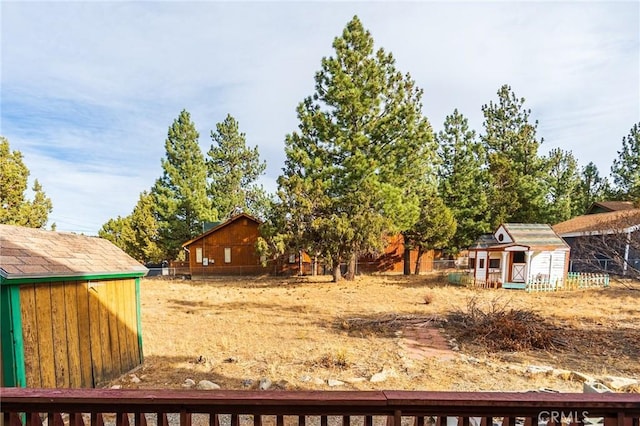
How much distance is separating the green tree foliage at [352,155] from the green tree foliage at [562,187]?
1314cm

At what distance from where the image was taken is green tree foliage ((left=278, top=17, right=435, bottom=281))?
15562 mm


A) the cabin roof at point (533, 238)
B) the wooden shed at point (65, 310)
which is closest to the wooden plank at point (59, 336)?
the wooden shed at point (65, 310)

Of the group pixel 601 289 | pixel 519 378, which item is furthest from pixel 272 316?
pixel 601 289

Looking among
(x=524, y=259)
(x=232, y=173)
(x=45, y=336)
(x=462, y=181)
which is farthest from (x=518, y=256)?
(x=232, y=173)

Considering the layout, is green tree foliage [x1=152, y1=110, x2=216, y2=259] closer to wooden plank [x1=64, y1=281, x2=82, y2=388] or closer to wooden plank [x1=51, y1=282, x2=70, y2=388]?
wooden plank [x1=64, y1=281, x2=82, y2=388]

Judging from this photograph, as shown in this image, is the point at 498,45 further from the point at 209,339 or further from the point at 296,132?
the point at 296,132

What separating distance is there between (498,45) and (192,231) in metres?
24.9

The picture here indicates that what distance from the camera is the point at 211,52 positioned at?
673 centimetres

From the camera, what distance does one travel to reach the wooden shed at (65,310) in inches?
143

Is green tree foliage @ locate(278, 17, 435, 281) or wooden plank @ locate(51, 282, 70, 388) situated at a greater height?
green tree foliage @ locate(278, 17, 435, 281)

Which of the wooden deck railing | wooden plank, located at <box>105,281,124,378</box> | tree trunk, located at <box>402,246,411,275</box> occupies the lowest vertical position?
tree trunk, located at <box>402,246,411,275</box>

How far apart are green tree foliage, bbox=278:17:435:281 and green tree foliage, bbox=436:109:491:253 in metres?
5.42

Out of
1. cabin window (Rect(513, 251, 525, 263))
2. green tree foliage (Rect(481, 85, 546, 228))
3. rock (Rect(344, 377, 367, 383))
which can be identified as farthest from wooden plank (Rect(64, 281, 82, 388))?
green tree foliage (Rect(481, 85, 546, 228))

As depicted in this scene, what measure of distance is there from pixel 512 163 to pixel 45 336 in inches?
1026
